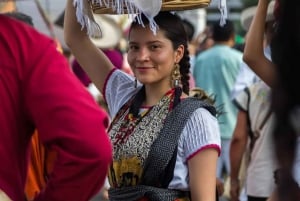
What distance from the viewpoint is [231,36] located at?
738 cm

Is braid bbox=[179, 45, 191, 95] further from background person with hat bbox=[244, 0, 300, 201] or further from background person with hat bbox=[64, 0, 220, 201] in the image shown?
background person with hat bbox=[244, 0, 300, 201]

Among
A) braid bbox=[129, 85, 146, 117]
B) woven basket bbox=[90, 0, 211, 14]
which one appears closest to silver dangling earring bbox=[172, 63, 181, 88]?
braid bbox=[129, 85, 146, 117]

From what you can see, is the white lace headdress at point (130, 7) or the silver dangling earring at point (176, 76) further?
the silver dangling earring at point (176, 76)

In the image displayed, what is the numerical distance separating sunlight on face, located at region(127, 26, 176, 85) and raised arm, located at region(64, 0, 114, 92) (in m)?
0.19

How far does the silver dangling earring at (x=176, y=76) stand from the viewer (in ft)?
9.63

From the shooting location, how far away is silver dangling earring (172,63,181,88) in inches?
116

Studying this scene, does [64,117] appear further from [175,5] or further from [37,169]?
[175,5]

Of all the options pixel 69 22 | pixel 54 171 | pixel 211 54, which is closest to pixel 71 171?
pixel 54 171

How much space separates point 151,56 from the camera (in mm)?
2900

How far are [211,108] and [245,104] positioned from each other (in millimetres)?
1294

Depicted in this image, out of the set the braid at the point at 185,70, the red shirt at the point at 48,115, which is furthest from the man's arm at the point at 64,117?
the braid at the point at 185,70

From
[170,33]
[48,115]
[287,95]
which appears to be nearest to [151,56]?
[170,33]

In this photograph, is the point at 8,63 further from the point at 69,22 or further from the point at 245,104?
the point at 245,104

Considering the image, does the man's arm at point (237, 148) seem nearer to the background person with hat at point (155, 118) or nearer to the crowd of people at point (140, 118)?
the crowd of people at point (140, 118)
